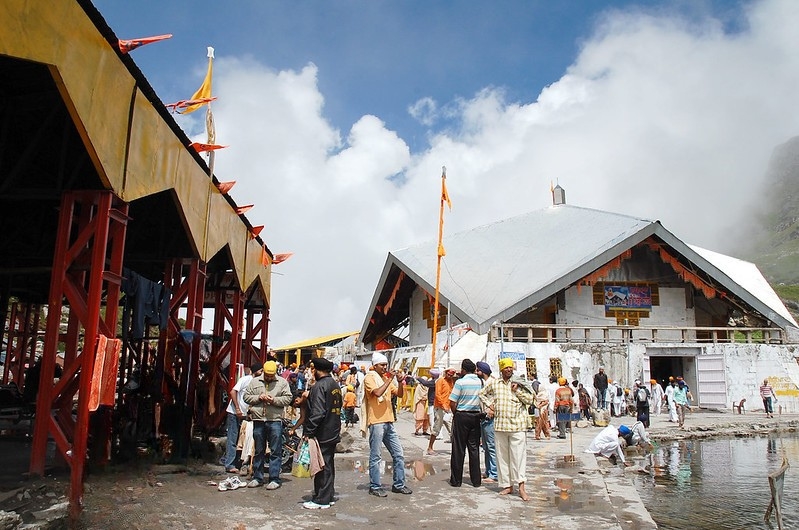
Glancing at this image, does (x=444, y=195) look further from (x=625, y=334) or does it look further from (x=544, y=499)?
(x=544, y=499)

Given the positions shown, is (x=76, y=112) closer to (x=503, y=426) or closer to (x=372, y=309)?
(x=503, y=426)

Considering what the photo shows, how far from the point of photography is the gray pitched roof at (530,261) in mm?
21094

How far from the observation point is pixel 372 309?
29.3 meters

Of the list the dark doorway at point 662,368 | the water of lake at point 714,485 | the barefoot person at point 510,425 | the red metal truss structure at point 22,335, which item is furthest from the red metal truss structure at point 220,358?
the dark doorway at point 662,368

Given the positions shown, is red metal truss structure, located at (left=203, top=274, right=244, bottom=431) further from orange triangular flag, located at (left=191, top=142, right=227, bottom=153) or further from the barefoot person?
the barefoot person

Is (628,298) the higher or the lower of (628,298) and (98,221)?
the higher

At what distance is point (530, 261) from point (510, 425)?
18.8 meters

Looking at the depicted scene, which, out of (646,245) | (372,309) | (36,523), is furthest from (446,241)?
(36,523)

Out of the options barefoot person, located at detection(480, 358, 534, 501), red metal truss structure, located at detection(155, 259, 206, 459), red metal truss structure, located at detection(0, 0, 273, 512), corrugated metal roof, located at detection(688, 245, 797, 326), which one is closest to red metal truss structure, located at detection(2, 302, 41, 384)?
red metal truss structure, located at detection(0, 0, 273, 512)

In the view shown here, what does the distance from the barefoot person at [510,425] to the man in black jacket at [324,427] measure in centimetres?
178

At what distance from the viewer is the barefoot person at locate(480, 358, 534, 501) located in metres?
6.57

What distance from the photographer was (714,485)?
26.8 feet

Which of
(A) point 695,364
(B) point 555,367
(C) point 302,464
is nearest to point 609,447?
(C) point 302,464

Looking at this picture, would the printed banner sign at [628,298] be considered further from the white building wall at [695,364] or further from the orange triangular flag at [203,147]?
the orange triangular flag at [203,147]
